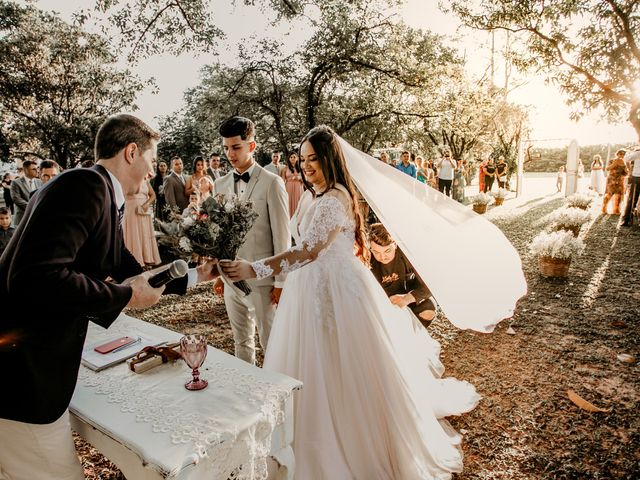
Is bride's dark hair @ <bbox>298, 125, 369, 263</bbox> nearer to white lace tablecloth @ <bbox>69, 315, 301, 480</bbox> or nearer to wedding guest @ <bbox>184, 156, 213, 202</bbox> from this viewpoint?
white lace tablecloth @ <bbox>69, 315, 301, 480</bbox>

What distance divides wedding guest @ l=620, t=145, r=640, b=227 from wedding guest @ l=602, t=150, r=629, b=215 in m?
1.42

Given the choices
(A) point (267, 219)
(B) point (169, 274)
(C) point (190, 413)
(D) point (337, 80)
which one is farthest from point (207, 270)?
(D) point (337, 80)

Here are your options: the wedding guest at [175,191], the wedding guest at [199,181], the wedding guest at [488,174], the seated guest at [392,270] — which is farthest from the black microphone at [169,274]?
the wedding guest at [488,174]

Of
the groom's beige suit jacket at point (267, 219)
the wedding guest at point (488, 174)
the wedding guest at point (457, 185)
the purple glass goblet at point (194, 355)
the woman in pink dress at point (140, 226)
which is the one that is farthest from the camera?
the wedding guest at point (488, 174)

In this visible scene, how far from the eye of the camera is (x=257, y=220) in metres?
3.48

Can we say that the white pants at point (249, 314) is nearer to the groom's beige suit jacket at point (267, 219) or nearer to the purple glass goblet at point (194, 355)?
the groom's beige suit jacket at point (267, 219)

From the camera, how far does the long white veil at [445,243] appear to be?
3.33m

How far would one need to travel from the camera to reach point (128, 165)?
1.97m

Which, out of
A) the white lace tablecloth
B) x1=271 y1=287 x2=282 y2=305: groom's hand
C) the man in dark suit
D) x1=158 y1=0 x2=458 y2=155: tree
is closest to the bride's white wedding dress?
x1=271 y1=287 x2=282 y2=305: groom's hand

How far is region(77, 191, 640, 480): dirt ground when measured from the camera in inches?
116

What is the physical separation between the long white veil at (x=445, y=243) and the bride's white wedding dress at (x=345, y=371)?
560 mm

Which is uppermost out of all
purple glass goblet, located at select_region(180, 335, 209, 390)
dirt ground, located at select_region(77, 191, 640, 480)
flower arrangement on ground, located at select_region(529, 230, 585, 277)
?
purple glass goblet, located at select_region(180, 335, 209, 390)

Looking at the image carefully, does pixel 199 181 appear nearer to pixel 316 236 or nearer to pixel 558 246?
pixel 316 236

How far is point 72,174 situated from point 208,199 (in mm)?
798
